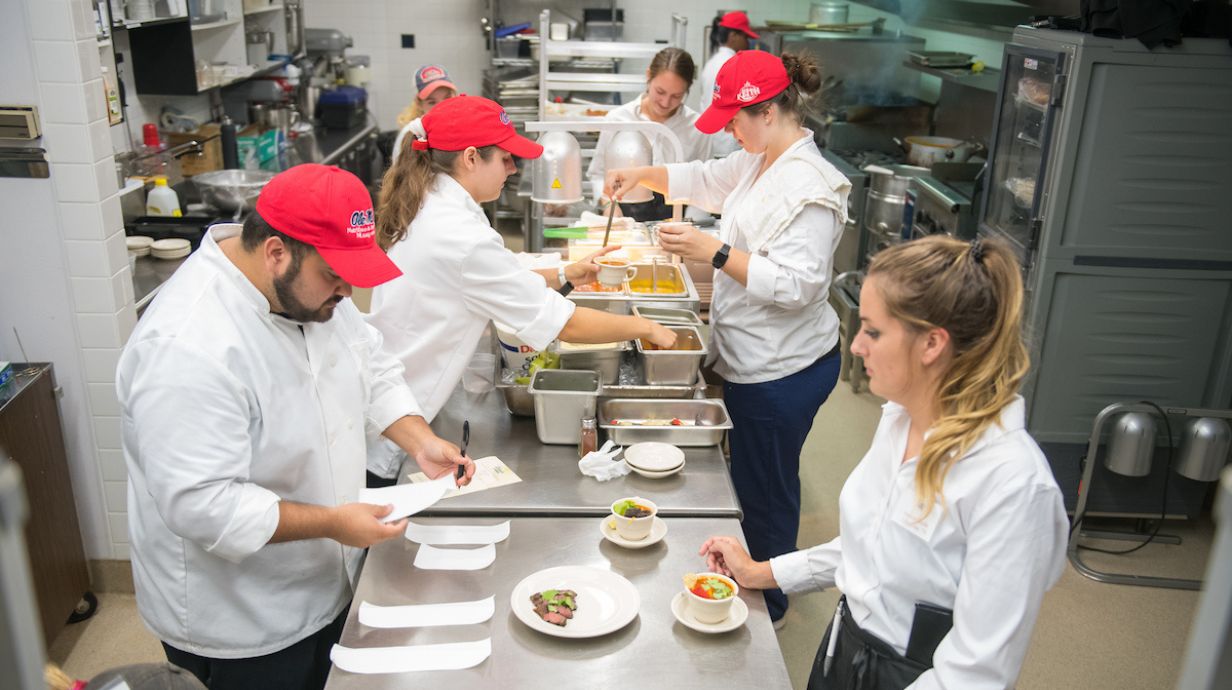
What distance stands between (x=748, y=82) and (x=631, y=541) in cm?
155

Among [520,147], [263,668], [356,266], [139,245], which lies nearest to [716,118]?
[520,147]

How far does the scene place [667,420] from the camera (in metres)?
2.92

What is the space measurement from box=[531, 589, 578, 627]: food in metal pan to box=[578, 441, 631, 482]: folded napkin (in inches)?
21.9

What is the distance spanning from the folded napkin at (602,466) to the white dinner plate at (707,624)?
0.58 metres

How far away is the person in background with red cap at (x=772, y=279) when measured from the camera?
119 inches

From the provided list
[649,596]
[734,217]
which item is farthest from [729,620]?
[734,217]

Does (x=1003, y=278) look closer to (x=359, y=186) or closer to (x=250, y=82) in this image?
(x=359, y=186)

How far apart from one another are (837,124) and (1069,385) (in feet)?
10.9

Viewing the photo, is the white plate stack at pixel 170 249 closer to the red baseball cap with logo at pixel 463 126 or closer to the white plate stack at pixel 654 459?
the red baseball cap with logo at pixel 463 126

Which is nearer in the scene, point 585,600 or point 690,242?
point 585,600

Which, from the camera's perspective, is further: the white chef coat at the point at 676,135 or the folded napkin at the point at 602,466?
the white chef coat at the point at 676,135

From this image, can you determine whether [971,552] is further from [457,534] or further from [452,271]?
[452,271]

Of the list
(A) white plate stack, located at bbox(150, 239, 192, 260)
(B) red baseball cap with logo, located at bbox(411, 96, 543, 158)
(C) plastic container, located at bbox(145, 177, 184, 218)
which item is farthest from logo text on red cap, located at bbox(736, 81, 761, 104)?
(C) plastic container, located at bbox(145, 177, 184, 218)

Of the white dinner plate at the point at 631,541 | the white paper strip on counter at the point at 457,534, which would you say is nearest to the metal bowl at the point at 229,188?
the white paper strip on counter at the point at 457,534
